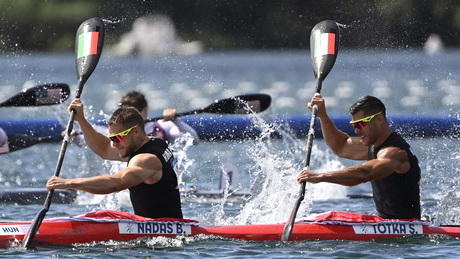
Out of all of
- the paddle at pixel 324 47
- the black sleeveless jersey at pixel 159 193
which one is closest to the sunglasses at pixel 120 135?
the black sleeveless jersey at pixel 159 193

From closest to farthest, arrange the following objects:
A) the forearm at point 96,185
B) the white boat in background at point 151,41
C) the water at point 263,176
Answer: the forearm at point 96,185 → the water at point 263,176 → the white boat in background at point 151,41

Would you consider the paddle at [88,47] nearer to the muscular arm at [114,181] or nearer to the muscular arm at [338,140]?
the muscular arm at [114,181]

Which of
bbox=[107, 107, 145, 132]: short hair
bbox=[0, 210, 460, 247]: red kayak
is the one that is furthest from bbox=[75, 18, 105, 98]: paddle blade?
Result: bbox=[0, 210, 460, 247]: red kayak

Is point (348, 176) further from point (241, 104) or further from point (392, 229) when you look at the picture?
point (241, 104)

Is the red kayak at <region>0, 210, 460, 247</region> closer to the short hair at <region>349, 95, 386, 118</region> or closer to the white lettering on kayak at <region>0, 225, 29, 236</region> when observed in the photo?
the white lettering on kayak at <region>0, 225, 29, 236</region>

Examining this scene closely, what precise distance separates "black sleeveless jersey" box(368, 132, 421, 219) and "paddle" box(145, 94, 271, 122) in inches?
143

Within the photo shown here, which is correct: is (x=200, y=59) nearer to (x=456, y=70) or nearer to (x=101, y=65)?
(x=101, y=65)

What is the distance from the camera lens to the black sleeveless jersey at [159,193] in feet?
26.5

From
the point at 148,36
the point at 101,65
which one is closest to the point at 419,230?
the point at 101,65

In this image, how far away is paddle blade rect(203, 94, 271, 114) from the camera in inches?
466

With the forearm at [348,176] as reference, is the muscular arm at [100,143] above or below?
above

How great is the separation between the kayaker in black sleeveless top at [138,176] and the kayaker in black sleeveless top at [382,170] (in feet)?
3.66

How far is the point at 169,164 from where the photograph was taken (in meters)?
8.16

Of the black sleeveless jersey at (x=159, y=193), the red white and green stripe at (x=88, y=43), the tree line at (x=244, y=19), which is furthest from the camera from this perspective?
the tree line at (x=244, y=19)
